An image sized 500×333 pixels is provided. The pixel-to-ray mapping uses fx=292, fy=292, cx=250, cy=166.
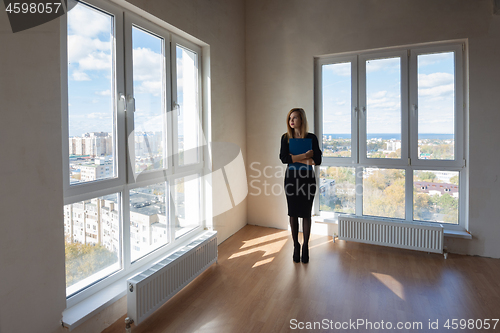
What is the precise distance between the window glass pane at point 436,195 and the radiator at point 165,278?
8.83 feet

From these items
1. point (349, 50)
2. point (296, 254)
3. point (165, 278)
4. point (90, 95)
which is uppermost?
point (349, 50)

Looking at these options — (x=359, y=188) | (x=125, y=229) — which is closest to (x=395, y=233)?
(x=359, y=188)

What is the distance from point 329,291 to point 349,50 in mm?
3013

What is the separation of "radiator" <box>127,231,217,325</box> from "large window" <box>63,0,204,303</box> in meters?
0.38

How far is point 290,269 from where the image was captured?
10.2 feet

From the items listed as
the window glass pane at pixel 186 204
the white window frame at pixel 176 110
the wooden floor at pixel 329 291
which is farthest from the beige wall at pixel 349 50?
the window glass pane at pixel 186 204

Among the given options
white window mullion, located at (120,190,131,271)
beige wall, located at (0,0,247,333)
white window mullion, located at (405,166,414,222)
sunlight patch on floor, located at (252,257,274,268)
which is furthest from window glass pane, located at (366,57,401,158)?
beige wall, located at (0,0,247,333)

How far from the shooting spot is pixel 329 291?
2.66 m

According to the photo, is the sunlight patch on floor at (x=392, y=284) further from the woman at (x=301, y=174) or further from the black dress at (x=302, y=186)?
the black dress at (x=302, y=186)

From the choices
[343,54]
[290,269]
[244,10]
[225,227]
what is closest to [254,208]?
[225,227]

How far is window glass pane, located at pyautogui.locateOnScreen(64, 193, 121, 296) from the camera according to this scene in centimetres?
209

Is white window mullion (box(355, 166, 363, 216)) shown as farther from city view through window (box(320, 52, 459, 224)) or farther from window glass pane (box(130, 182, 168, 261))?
window glass pane (box(130, 182, 168, 261))

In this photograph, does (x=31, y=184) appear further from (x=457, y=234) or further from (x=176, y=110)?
(x=457, y=234)

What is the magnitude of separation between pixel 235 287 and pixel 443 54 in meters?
3.65
